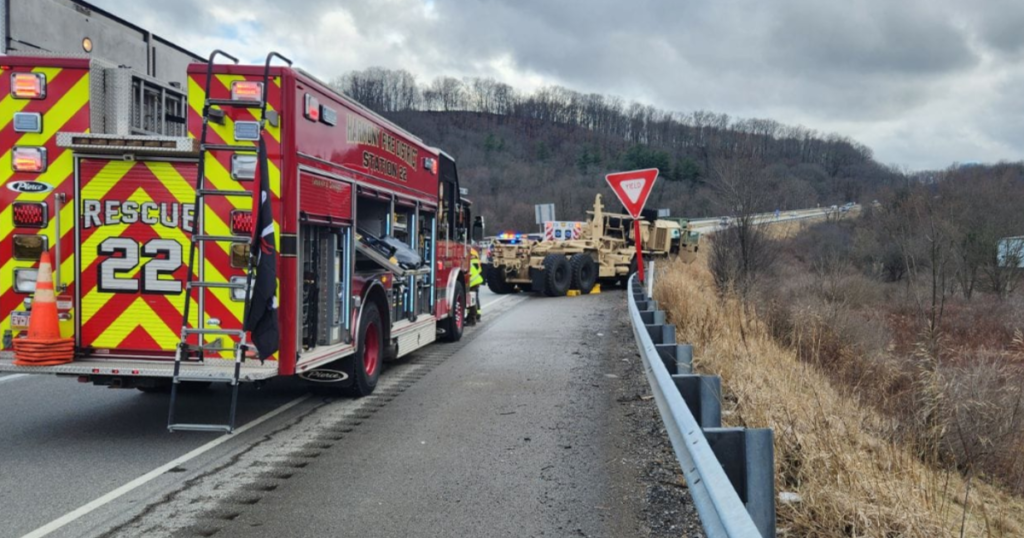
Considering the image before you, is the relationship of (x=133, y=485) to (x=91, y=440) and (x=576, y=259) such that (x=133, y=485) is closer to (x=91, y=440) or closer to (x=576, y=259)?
(x=91, y=440)

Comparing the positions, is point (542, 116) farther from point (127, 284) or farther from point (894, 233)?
point (127, 284)

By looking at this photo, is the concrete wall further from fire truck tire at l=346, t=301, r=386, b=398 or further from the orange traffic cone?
fire truck tire at l=346, t=301, r=386, b=398

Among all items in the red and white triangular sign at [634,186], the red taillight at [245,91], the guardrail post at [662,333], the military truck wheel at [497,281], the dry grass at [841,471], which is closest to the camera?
the dry grass at [841,471]

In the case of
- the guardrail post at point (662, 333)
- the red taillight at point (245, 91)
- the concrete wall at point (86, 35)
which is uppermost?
the concrete wall at point (86, 35)

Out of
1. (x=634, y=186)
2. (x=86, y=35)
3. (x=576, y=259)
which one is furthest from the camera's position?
(x=576, y=259)

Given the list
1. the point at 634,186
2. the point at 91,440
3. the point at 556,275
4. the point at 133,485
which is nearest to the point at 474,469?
the point at 133,485

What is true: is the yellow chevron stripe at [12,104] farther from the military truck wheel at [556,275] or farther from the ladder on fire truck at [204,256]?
the military truck wheel at [556,275]

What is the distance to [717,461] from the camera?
3.32 metres

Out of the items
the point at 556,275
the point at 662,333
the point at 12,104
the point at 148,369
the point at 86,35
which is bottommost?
the point at 148,369

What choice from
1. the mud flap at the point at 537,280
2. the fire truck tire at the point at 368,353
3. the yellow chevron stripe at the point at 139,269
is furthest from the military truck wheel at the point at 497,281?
the yellow chevron stripe at the point at 139,269

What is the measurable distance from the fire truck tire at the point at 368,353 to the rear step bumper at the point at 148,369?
1.63 meters

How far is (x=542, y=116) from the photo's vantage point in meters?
100

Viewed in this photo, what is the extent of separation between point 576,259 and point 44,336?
53.4 feet

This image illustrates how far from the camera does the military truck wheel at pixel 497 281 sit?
21.4 m
